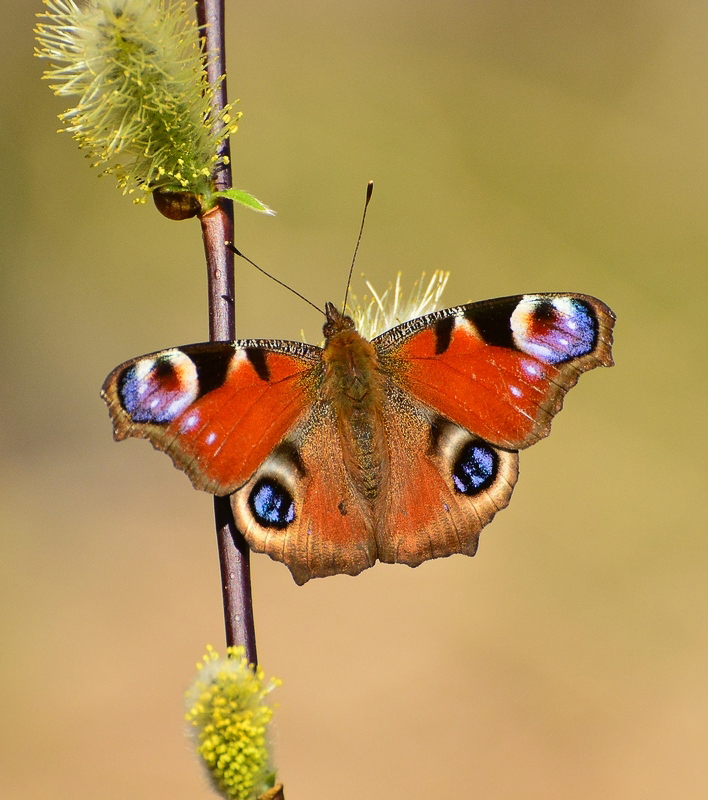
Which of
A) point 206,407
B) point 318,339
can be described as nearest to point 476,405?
point 206,407

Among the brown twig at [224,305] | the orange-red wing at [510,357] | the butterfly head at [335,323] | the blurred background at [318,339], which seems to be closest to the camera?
the brown twig at [224,305]

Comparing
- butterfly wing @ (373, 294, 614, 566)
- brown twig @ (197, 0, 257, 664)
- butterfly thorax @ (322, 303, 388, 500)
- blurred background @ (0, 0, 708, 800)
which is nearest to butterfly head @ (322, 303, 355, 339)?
butterfly thorax @ (322, 303, 388, 500)

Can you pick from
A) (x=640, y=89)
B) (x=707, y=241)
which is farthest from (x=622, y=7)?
(x=707, y=241)

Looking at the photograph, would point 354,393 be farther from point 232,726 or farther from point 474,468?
point 232,726

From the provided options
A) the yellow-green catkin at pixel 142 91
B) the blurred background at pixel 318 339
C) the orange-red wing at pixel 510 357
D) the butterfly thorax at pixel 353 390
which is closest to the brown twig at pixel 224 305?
the yellow-green catkin at pixel 142 91

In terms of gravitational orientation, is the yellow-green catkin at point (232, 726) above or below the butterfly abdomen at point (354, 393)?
below

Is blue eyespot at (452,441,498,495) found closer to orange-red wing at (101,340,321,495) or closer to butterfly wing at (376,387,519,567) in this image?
butterfly wing at (376,387,519,567)

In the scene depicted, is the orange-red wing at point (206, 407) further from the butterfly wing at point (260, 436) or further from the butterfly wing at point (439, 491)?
the butterfly wing at point (439, 491)
